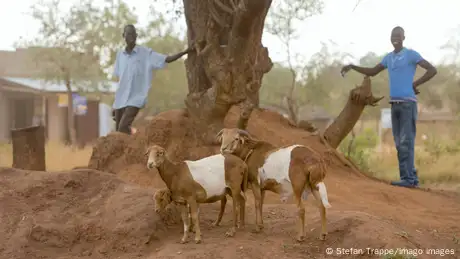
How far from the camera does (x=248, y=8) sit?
19.8ft

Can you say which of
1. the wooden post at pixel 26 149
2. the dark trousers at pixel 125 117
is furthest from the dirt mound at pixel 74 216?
the dark trousers at pixel 125 117

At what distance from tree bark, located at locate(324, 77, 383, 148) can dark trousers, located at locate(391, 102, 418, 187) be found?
68 centimetres

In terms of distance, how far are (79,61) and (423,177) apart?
1214cm

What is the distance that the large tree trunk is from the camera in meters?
6.41

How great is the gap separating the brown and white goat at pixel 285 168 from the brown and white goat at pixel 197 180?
0.16 m

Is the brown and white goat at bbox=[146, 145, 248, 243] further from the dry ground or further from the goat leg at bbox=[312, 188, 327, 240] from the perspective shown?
the goat leg at bbox=[312, 188, 327, 240]

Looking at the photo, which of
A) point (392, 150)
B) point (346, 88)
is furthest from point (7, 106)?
point (346, 88)

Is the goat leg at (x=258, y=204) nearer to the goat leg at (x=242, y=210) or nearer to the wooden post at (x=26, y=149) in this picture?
the goat leg at (x=242, y=210)

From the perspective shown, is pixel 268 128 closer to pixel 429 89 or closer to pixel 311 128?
pixel 311 128

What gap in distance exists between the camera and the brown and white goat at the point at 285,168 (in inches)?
165

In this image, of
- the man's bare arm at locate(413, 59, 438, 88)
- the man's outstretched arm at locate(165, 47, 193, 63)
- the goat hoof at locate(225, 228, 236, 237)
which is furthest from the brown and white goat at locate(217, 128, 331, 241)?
the man's bare arm at locate(413, 59, 438, 88)

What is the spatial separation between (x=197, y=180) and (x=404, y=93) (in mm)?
4370

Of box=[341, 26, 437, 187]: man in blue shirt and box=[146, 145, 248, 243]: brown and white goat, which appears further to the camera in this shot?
box=[341, 26, 437, 187]: man in blue shirt

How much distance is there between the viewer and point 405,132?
25.1 ft
